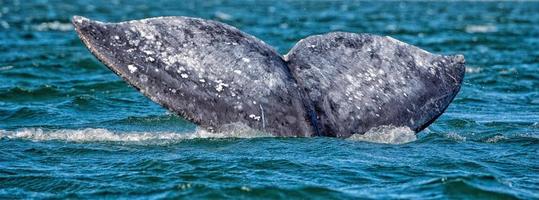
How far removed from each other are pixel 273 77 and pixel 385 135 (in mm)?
1195

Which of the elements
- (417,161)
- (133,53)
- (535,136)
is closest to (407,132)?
(417,161)

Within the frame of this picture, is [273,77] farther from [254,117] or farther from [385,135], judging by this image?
[385,135]

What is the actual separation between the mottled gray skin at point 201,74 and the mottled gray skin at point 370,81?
267 mm

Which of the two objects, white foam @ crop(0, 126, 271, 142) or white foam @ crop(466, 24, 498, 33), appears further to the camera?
white foam @ crop(466, 24, 498, 33)

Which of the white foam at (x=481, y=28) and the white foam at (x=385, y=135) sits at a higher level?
the white foam at (x=481, y=28)

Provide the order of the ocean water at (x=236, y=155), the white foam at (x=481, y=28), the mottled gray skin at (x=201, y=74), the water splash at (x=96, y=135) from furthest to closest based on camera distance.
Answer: the white foam at (x=481, y=28) < the water splash at (x=96, y=135) < the mottled gray skin at (x=201, y=74) < the ocean water at (x=236, y=155)

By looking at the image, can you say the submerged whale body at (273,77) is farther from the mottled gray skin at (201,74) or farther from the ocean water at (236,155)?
the ocean water at (236,155)

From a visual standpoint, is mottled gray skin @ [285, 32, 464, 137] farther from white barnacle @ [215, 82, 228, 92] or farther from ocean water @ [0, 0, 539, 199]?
white barnacle @ [215, 82, 228, 92]

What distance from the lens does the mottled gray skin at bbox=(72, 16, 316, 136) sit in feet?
31.2

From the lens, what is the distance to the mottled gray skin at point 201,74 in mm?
9508

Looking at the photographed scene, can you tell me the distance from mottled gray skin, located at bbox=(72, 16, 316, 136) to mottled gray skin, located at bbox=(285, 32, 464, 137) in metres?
0.27

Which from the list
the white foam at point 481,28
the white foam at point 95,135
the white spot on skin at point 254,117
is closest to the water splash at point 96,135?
the white foam at point 95,135

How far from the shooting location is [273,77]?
31.8ft

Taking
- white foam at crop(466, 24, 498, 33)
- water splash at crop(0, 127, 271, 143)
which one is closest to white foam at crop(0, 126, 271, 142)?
water splash at crop(0, 127, 271, 143)
